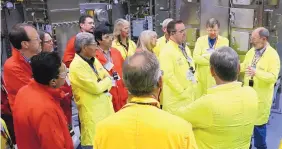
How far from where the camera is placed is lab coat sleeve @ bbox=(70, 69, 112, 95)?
275 cm

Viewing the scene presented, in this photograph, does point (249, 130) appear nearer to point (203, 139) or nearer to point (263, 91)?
point (203, 139)

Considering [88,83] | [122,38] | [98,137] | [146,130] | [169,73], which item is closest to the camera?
[146,130]

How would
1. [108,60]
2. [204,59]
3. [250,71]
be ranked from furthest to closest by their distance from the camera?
1. [204,59]
2. [250,71]
3. [108,60]

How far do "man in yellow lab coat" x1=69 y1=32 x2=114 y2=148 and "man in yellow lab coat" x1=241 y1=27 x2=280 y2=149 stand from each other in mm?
1754

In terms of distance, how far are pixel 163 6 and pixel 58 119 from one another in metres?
4.54

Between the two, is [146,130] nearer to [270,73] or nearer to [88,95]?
[88,95]

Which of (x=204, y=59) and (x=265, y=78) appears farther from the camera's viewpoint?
(x=204, y=59)

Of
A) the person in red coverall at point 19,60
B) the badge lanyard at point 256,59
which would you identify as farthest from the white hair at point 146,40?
the person in red coverall at point 19,60

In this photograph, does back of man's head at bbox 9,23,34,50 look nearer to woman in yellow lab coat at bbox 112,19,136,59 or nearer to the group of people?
the group of people

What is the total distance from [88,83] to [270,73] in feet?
6.84

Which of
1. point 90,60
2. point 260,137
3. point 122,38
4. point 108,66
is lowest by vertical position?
point 260,137

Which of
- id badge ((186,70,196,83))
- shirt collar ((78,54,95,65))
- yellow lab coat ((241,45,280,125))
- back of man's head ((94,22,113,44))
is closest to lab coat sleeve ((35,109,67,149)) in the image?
shirt collar ((78,54,95,65))

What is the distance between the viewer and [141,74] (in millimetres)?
1402

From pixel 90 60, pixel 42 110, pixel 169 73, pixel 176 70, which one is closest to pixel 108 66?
pixel 90 60
